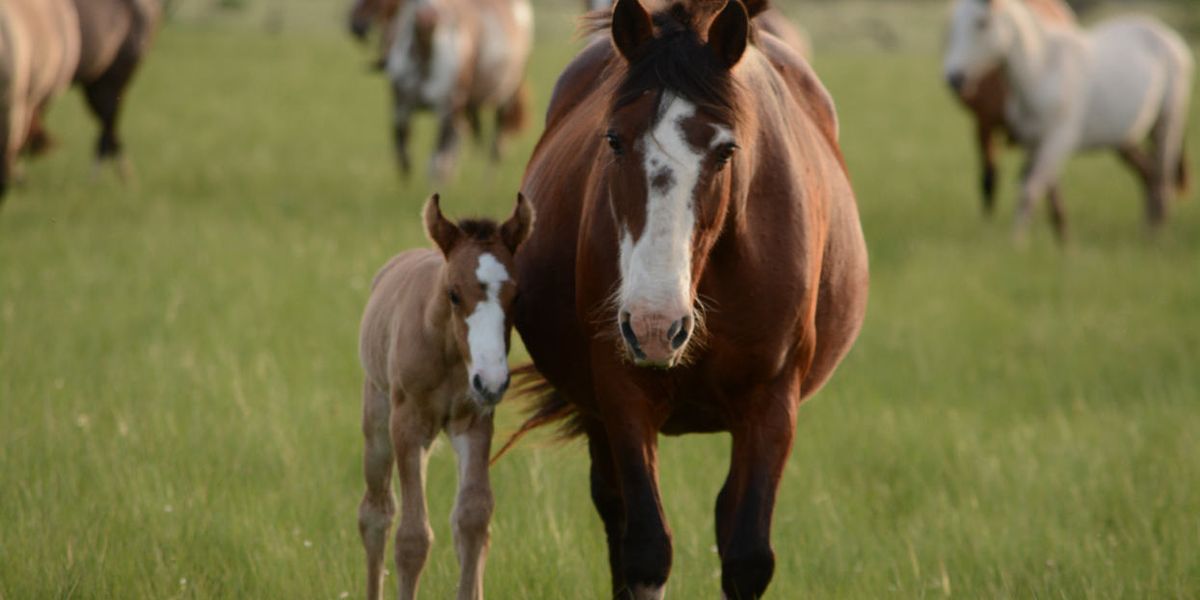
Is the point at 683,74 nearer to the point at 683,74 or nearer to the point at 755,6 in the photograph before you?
the point at 683,74

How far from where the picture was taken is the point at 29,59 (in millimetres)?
10367

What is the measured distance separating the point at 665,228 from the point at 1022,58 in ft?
33.3

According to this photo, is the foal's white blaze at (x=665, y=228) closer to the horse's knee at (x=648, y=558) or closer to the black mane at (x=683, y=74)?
the black mane at (x=683, y=74)

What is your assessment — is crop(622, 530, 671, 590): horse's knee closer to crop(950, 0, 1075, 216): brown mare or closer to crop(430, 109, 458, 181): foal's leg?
crop(950, 0, 1075, 216): brown mare

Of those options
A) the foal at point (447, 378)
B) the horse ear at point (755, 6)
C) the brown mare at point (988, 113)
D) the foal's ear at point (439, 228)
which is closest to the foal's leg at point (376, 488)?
the foal at point (447, 378)

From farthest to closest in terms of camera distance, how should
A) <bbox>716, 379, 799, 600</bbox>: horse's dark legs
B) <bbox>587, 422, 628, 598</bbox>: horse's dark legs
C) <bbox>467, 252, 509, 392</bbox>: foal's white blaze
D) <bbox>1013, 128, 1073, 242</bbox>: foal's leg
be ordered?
<bbox>1013, 128, 1073, 242</bbox>: foal's leg < <bbox>587, 422, 628, 598</bbox>: horse's dark legs < <bbox>716, 379, 799, 600</bbox>: horse's dark legs < <bbox>467, 252, 509, 392</bbox>: foal's white blaze

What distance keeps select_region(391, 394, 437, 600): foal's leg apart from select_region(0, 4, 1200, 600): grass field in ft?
1.36

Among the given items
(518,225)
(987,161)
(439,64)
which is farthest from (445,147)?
A: (518,225)

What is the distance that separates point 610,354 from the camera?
12.7 feet

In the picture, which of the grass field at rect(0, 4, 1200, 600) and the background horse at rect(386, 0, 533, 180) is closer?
the grass field at rect(0, 4, 1200, 600)

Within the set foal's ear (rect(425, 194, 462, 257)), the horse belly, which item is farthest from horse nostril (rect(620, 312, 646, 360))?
the horse belly

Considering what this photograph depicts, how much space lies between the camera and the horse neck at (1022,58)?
41.4 ft

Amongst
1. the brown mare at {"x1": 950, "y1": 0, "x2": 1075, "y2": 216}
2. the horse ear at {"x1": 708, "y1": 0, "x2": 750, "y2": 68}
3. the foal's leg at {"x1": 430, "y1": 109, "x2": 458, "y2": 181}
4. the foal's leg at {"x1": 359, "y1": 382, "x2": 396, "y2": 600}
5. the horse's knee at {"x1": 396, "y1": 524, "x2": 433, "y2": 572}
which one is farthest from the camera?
the foal's leg at {"x1": 430, "y1": 109, "x2": 458, "y2": 181}

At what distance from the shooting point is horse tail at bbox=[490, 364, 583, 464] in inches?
192
